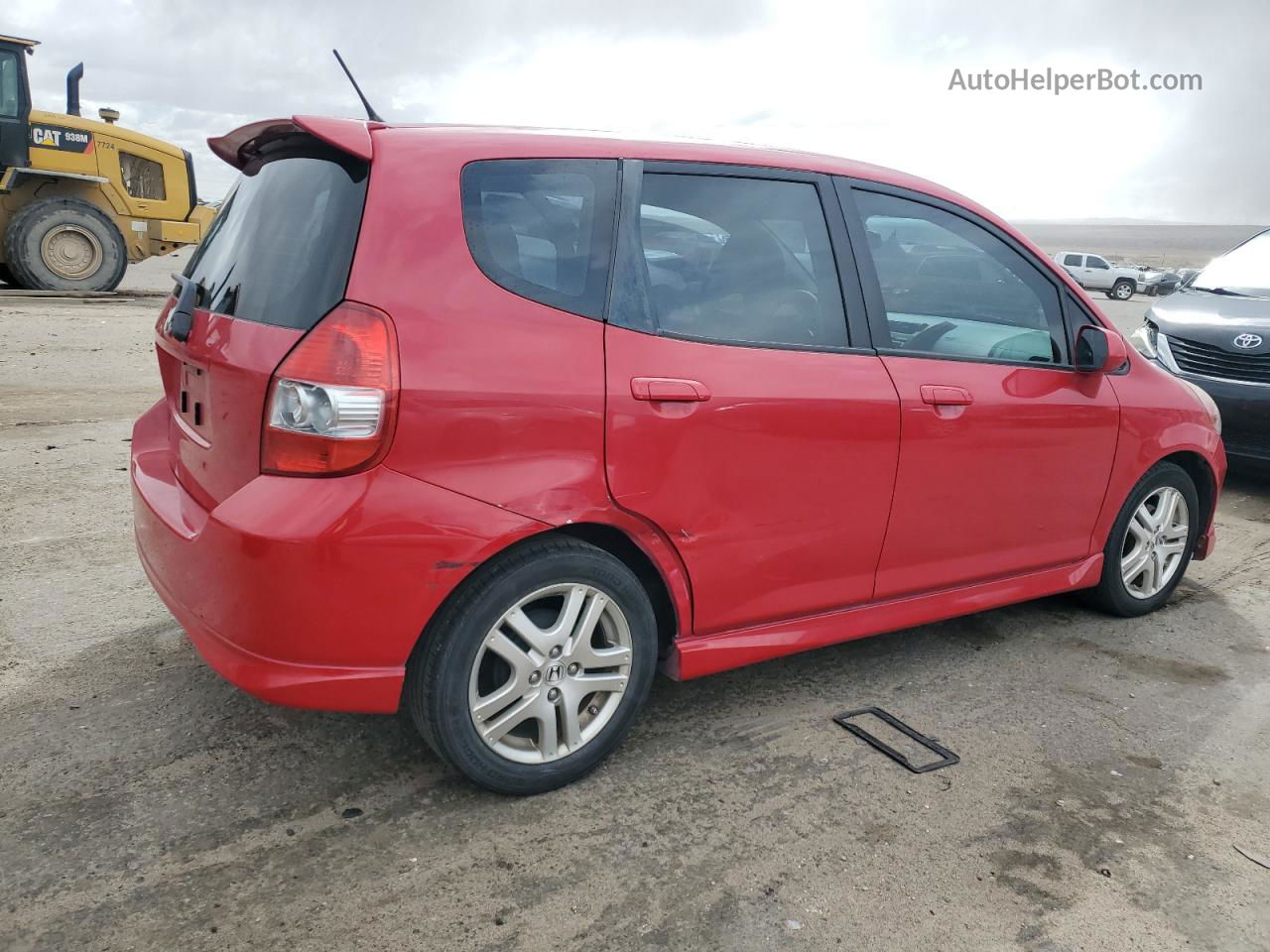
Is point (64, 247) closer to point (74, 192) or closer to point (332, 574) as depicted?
point (74, 192)

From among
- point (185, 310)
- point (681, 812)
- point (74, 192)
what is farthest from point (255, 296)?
point (74, 192)

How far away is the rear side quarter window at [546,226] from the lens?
8.72 feet

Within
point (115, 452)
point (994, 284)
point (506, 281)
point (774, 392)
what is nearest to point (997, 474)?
point (994, 284)

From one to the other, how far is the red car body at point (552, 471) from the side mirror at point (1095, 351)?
220mm

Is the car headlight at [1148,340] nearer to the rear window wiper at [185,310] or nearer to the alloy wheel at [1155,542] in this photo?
the alloy wheel at [1155,542]

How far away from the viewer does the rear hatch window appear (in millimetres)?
2531

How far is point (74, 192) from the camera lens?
15.1 m

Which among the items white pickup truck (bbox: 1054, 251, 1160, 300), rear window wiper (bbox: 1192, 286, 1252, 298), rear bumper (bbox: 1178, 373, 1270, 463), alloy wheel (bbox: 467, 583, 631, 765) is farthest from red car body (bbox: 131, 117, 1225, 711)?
white pickup truck (bbox: 1054, 251, 1160, 300)

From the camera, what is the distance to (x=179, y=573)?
9.05 ft

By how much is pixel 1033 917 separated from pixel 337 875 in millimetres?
1573

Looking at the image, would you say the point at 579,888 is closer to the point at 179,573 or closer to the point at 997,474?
the point at 179,573

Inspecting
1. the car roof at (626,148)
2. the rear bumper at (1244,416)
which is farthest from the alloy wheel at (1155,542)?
the rear bumper at (1244,416)

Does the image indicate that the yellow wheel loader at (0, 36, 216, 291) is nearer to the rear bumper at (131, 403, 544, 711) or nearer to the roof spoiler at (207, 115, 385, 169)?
the roof spoiler at (207, 115, 385, 169)

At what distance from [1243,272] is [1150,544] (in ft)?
13.7
